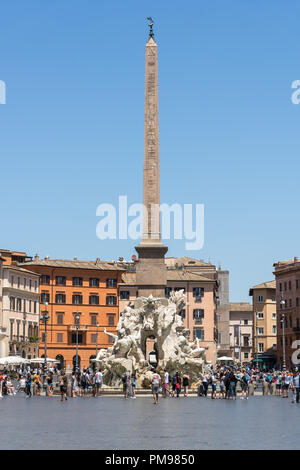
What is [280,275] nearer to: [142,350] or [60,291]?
[60,291]

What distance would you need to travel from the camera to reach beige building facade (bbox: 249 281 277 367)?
104m

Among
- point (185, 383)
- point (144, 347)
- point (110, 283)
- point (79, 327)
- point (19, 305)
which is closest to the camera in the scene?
point (185, 383)

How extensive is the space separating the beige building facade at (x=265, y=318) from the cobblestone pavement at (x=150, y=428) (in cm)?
7936

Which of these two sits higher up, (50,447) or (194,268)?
(194,268)

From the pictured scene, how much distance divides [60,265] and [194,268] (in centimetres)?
1983

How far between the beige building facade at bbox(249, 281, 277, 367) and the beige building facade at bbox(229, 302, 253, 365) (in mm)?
12143

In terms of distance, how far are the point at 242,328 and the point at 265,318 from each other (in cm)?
1610

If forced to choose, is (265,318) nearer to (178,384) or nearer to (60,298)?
(60,298)

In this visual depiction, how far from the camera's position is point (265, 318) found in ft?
343

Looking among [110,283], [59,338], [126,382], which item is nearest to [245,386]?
[126,382]

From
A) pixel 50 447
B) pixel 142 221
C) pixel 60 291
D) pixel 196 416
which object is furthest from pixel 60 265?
pixel 50 447

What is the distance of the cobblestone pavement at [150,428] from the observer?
13844 mm

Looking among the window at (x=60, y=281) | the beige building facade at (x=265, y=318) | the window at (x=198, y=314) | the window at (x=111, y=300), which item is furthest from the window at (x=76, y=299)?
the beige building facade at (x=265, y=318)
